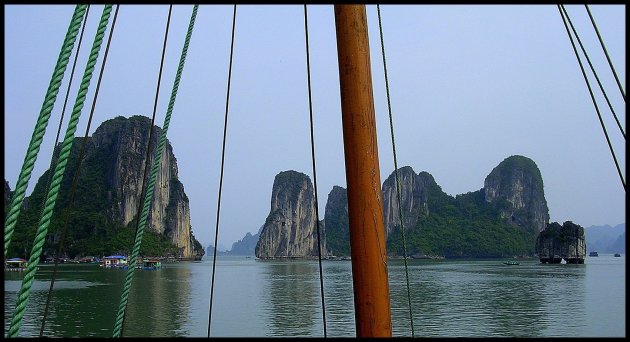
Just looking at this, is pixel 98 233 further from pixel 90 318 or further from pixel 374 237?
pixel 374 237

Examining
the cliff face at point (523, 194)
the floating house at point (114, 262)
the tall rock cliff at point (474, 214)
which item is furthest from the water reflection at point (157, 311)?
the cliff face at point (523, 194)

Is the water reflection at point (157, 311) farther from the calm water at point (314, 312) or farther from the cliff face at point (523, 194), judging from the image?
the cliff face at point (523, 194)

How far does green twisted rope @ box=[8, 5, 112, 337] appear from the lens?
1554mm

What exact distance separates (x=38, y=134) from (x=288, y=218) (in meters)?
108

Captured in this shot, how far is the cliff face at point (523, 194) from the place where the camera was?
342 feet

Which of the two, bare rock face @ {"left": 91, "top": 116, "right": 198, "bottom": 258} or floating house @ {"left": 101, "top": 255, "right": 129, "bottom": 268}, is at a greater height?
bare rock face @ {"left": 91, "top": 116, "right": 198, "bottom": 258}

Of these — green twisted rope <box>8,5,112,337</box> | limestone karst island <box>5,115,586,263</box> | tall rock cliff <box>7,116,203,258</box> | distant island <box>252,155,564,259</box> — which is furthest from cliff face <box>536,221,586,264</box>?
green twisted rope <box>8,5,112,337</box>

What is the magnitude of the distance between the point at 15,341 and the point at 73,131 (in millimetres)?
616

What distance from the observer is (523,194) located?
105m

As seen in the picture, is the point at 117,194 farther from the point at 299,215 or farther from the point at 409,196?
the point at 409,196

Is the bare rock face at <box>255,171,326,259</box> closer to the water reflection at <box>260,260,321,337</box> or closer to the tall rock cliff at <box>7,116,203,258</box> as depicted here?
the tall rock cliff at <box>7,116,203,258</box>

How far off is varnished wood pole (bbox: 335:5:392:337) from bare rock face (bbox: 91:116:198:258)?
253ft

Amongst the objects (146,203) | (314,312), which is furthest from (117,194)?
(146,203)

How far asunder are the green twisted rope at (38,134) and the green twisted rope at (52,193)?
74 mm
